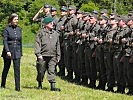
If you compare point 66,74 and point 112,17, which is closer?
point 112,17

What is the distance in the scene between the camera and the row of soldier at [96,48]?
15.1 m

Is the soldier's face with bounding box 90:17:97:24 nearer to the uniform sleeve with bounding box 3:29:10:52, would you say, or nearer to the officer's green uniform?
the officer's green uniform

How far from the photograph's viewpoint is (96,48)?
16.5 m

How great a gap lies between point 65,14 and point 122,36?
394cm

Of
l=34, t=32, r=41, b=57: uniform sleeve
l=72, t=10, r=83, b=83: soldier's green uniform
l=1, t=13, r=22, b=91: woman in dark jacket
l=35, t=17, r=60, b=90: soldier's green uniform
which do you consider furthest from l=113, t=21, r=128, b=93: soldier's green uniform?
l=1, t=13, r=22, b=91: woman in dark jacket

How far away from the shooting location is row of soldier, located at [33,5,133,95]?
49.5 ft

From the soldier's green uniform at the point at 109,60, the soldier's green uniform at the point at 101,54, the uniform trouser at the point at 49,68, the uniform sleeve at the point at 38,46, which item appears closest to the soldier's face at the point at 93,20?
the soldier's green uniform at the point at 101,54

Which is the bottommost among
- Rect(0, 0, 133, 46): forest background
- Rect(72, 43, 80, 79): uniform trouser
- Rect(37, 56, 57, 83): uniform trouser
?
Rect(0, 0, 133, 46): forest background

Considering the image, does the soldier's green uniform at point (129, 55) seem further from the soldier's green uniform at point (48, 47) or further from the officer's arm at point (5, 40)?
the officer's arm at point (5, 40)

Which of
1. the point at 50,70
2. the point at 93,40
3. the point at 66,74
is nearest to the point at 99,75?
the point at 93,40

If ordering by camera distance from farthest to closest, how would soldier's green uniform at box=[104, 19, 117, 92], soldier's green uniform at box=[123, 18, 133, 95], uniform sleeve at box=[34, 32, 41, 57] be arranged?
soldier's green uniform at box=[104, 19, 117, 92], soldier's green uniform at box=[123, 18, 133, 95], uniform sleeve at box=[34, 32, 41, 57]

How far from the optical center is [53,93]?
1390cm

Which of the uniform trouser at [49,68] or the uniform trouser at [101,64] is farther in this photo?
the uniform trouser at [101,64]

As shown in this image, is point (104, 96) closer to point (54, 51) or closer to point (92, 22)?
point (54, 51)
